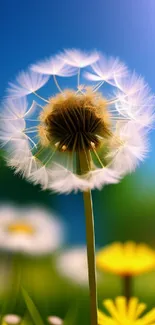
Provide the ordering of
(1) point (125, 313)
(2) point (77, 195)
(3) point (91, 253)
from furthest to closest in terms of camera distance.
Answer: (2) point (77, 195) < (1) point (125, 313) < (3) point (91, 253)

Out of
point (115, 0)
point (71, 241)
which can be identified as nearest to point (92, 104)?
point (71, 241)

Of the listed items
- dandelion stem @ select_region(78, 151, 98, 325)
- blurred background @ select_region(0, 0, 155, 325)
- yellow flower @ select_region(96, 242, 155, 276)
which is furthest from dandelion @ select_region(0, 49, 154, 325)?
yellow flower @ select_region(96, 242, 155, 276)

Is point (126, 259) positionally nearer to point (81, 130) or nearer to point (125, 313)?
point (125, 313)

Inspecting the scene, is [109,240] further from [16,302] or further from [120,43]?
[120,43]

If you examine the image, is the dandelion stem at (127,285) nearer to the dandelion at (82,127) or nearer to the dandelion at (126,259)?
the dandelion at (126,259)

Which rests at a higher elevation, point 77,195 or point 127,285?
point 77,195

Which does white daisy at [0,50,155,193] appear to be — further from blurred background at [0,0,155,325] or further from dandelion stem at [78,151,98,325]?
blurred background at [0,0,155,325]

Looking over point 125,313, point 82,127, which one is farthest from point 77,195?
point 82,127
